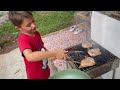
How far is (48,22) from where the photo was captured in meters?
7.34

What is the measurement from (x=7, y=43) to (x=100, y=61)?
415cm

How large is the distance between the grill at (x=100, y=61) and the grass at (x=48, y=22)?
351 centimetres

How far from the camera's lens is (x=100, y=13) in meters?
3.17

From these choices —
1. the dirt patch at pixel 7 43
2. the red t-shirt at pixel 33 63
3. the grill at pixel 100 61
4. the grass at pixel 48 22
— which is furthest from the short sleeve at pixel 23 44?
the grass at pixel 48 22

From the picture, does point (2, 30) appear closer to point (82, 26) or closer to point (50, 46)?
point (50, 46)

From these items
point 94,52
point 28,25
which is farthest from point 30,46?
point 94,52

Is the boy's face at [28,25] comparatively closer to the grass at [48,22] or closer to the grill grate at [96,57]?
the grill grate at [96,57]

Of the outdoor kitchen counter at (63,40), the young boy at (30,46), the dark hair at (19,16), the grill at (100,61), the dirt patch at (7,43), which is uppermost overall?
the dark hair at (19,16)

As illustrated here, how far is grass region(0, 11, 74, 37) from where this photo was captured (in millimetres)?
6734

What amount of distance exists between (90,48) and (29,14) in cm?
127

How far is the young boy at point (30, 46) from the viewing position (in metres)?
2.18

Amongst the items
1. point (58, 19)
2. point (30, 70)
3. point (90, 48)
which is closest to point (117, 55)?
point (90, 48)

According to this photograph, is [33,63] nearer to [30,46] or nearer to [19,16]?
[30,46]

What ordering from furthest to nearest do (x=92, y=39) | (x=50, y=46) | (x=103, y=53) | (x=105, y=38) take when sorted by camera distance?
(x=50, y=46), (x=92, y=39), (x=105, y=38), (x=103, y=53)
